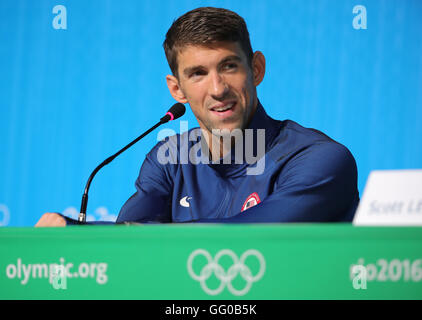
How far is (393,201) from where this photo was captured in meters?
0.83

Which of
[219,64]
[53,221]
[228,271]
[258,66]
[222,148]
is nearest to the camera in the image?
[228,271]

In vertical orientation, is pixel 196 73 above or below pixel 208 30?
below

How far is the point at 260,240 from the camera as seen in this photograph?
80 centimetres

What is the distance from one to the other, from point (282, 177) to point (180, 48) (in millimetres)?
603

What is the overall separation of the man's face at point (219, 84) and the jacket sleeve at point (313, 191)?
315mm

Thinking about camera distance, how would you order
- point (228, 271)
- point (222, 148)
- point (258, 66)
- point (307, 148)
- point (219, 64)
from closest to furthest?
point (228, 271) < point (307, 148) < point (219, 64) < point (222, 148) < point (258, 66)

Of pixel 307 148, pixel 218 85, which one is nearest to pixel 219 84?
pixel 218 85

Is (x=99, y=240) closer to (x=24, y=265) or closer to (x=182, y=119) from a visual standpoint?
(x=24, y=265)

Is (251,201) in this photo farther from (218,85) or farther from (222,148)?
(218,85)

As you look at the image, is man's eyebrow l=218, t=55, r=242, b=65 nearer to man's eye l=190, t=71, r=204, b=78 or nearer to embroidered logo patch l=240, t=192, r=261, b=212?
man's eye l=190, t=71, r=204, b=78

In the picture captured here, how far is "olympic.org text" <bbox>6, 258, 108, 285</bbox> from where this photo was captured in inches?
33.5

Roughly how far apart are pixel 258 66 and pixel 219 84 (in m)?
0.27

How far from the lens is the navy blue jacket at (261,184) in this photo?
141cm
